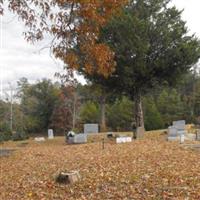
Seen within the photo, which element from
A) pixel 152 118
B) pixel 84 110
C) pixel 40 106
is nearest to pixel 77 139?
pixel 152 118

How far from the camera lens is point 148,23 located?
2609 centimetres

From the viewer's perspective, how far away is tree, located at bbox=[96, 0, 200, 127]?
990 inches

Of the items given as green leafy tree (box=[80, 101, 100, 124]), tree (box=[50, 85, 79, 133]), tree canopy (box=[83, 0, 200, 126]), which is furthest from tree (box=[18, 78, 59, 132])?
tree canopy (box=[83, 0, 200, 126])

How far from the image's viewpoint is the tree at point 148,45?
2514cm

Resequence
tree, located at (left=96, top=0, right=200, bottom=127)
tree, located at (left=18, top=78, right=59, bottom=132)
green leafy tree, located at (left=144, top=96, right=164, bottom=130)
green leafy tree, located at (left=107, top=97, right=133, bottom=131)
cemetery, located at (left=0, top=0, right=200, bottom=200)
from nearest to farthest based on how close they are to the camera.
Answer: cemetery, located at (left=0, top=0, right=200, bottom=200), tree, located at (left=96, top=0, right=200, bottom=127), green leafy tree, located at (left=144, top=96, right=164, bottom=130), green leafy tree, located at (left=107, top=97, right=133, bottom=131), tree, located at (left=18, top=78, right=59, bottom=132)

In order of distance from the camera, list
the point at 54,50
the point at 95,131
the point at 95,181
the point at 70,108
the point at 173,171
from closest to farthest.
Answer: the point at 54,50, the point at 95,181, the point at 173,171, the point at 95,131, the point at 70,108

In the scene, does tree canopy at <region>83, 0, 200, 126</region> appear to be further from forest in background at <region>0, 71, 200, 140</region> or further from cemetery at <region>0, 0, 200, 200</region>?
forest in background at <region>0, 71, 200, 140</region>

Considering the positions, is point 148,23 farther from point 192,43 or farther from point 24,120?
point 24,120

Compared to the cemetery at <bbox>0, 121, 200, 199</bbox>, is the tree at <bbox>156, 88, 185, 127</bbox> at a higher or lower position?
higher

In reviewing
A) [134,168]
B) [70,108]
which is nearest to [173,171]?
[134,168]

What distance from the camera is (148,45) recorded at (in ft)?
84.5

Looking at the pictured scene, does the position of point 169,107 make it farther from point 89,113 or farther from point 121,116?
point 89,113

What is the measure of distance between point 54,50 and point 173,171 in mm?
4350

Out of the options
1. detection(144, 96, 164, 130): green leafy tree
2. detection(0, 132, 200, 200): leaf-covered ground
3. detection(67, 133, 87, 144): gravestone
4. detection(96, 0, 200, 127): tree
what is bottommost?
detection(0, 132, 200, 200): leaf-covered ground
